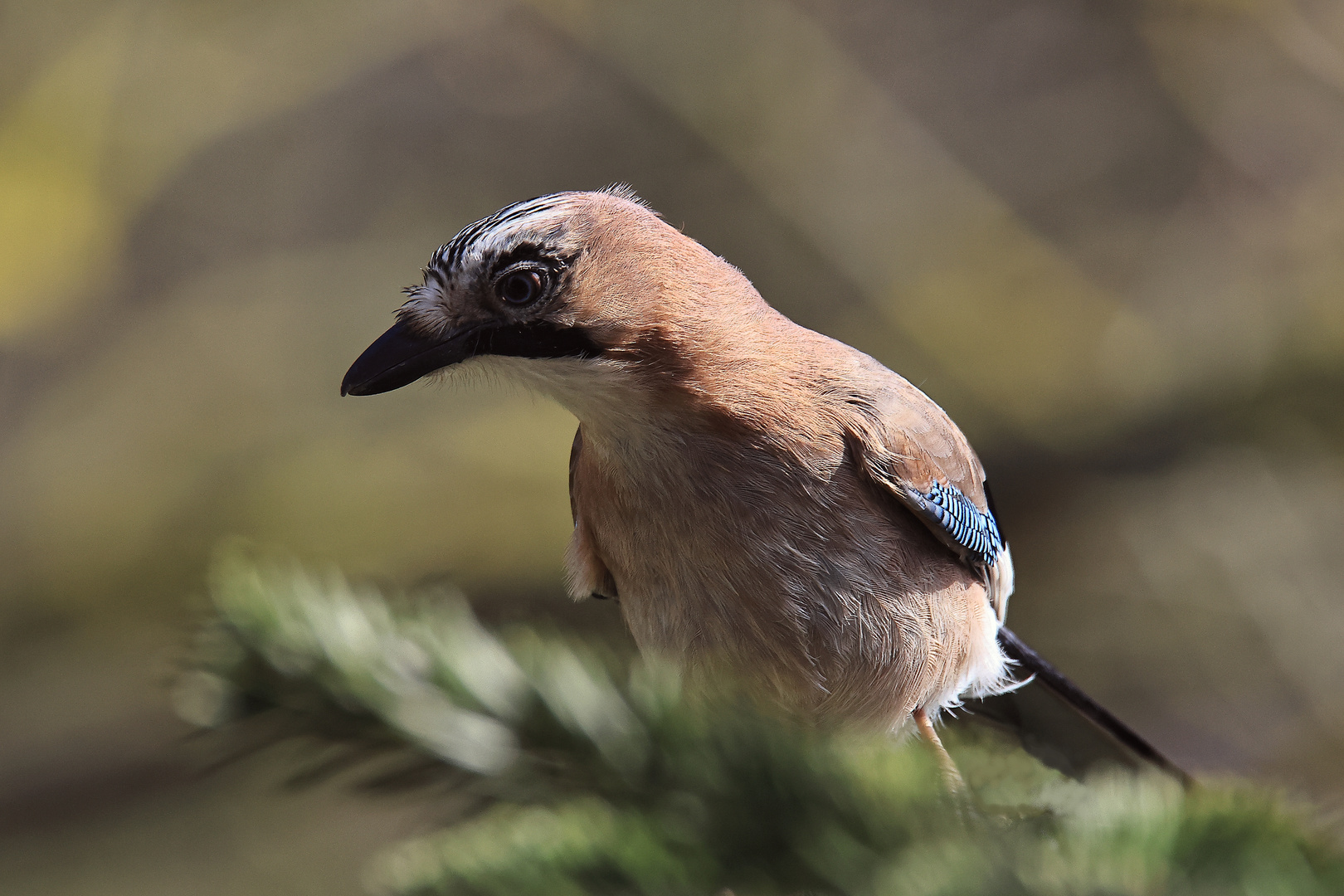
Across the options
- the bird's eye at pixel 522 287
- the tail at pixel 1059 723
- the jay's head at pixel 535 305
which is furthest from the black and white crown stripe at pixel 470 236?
the tail at pixel 1059 723

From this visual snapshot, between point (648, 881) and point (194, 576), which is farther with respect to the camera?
point (194, 576)

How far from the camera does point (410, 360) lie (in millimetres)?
2516

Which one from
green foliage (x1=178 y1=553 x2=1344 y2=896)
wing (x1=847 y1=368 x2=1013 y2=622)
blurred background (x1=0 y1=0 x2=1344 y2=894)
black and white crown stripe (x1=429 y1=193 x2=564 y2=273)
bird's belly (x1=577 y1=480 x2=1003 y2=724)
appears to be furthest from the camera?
blurred background (x1=0 y1=0 x2=1344 y2=894)

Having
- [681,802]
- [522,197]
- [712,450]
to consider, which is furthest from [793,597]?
[522,197]

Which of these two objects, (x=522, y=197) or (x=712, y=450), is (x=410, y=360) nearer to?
(x=712, y=450)

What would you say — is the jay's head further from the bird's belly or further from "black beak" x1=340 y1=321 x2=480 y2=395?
the bird's belly

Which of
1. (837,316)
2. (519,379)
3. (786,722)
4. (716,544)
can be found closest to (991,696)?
(716,544)

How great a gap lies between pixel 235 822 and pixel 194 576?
Result: 1.69m

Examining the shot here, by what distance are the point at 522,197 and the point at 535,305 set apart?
4.06 meters

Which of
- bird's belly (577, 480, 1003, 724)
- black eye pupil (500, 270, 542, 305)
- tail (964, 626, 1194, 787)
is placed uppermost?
black eye pupil (500, 270, 542, 305)

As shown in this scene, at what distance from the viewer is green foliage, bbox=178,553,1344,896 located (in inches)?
41.1

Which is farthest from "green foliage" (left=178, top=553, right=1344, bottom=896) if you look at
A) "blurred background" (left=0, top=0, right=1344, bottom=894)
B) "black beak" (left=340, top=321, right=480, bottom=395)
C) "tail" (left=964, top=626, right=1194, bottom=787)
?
"blurred background" (left=0, top=0, right=1344, bottom=894)

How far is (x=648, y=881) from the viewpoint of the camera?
3.67 feet

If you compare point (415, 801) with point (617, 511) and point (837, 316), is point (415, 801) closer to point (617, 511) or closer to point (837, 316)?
point (617, 511)
